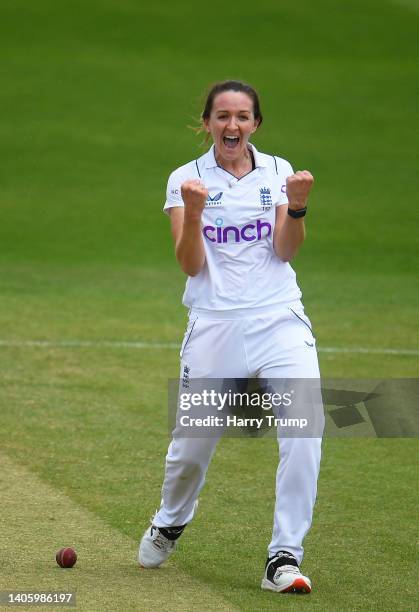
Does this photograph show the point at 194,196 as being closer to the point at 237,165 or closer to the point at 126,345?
the point at 237,165

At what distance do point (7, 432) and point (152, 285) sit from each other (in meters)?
7.84

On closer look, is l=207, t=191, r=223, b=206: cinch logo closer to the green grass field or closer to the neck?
the neck

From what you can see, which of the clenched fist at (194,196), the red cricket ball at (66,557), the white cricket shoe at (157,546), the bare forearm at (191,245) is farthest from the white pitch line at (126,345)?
the clenched fist at (194,196)

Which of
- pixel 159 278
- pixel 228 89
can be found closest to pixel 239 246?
pixel 228 89

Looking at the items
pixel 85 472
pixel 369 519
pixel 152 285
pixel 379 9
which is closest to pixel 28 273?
pixel 152 285

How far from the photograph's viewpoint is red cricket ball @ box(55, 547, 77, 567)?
693 cm

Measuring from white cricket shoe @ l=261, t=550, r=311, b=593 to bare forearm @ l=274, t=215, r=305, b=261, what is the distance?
5.01 ft

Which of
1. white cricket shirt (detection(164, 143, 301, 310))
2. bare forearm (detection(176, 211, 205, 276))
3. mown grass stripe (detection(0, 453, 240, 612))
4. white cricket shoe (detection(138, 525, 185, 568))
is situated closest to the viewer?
mown grass stripe (detection(0, 453, 240, 612))

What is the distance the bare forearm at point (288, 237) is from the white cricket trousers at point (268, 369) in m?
0.30

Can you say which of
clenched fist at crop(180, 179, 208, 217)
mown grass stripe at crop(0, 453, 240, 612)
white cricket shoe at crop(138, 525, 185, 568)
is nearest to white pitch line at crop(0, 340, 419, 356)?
mown grass stripe at crop(0, 453, 240, 612)

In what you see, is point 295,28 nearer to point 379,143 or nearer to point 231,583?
point 379,143

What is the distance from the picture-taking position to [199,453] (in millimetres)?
6945

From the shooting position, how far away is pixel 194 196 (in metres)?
6.52

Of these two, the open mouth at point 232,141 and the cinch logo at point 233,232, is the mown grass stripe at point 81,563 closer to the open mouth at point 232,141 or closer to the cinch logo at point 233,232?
the cinch logo at point 233,232
